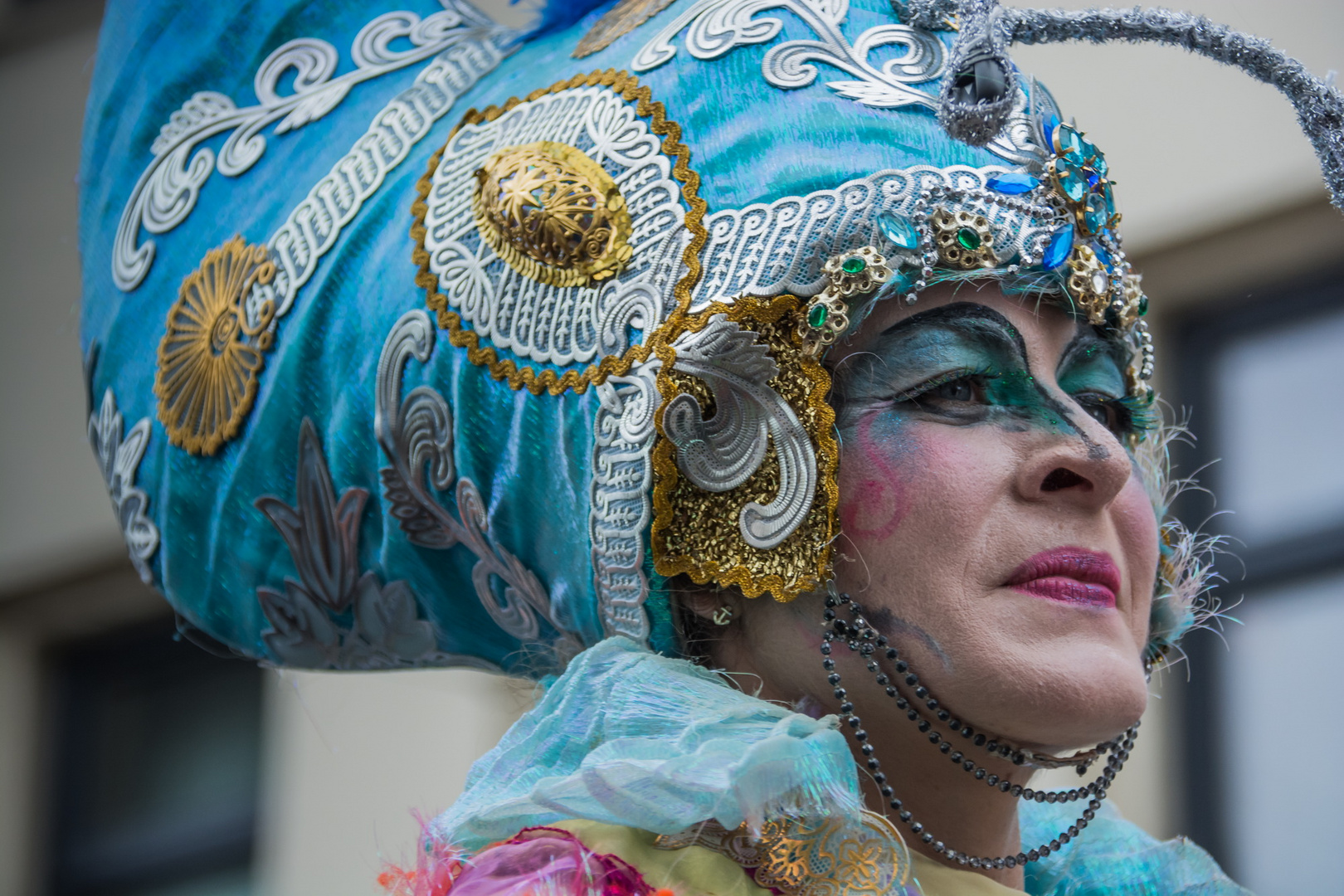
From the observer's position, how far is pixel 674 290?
2.12 m

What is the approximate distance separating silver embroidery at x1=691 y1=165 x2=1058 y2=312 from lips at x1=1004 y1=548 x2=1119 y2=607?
14.0 inches

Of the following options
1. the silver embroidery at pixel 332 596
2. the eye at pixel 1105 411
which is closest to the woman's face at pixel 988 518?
the eye at pixel 1105 411

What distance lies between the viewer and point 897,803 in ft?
6.91

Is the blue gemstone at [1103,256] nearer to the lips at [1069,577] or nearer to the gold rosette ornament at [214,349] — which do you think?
the lips at [1069,577]

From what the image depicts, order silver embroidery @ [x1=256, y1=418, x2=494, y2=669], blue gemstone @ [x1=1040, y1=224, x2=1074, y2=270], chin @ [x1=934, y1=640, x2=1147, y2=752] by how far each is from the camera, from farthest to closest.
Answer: silver embroidery @ [x1=256, y1=418, x2=494, y2=669] < blue gemstone @ [x1=1040, y1=224, x2=1074, y2=270] < chin @ [x1=934, y1=640, x2=1147, y2=752]

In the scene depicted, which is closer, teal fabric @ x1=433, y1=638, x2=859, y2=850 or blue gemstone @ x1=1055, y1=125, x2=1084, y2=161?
teal fabric @ x1=433, y1=638, x2=859, y2=850

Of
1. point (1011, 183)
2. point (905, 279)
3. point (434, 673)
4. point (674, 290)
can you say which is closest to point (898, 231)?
point (905, 279)

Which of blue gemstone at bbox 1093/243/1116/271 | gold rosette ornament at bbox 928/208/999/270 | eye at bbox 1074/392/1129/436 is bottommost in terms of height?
eye at bbox 1074/392/1129/436

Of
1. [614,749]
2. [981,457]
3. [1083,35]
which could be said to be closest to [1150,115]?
[1083,35]

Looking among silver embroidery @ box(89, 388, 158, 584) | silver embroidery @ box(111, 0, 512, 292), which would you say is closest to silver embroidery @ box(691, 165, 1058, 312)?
silver embroidery @ box(111, 0, 512, 292)

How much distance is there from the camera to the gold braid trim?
212 centimetres

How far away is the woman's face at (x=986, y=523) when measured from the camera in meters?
2.05

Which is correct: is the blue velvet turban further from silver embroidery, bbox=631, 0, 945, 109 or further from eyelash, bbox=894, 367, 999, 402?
eyelash, bbox=894, 367, 999, 402

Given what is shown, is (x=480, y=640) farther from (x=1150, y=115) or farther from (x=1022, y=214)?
(x=1150, y=115)
